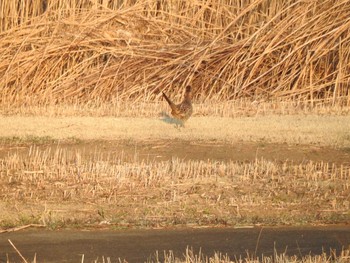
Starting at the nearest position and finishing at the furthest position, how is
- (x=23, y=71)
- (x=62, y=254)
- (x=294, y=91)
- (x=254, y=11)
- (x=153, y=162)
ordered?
(x=62, y=254) → (x=153, y=162) → (x=294, y=91) → (x=23, y=71) → (x=254, y=11)

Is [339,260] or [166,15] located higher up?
[166,15]

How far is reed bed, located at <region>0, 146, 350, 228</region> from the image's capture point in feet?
28.0

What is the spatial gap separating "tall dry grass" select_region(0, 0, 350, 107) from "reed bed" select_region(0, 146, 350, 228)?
A: 6.73 meters

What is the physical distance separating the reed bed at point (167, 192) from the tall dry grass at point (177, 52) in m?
6.73

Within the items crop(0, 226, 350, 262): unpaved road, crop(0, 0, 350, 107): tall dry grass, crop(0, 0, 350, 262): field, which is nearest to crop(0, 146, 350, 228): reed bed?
crop(0, 0, 350, 262): field

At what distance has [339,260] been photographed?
644cm

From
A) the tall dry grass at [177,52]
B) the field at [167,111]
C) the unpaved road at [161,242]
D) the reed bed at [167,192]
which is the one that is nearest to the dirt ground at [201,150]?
the field at [167,111]

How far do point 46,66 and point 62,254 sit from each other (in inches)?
489

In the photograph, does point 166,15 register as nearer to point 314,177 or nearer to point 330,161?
point 330,161

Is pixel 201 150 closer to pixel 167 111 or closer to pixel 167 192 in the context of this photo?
pixel 167 192

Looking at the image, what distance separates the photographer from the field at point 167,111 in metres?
9.16

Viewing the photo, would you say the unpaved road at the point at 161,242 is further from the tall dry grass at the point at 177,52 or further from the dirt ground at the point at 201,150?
the tall dry grass at the point at 177,52

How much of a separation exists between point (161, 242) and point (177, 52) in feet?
38.7

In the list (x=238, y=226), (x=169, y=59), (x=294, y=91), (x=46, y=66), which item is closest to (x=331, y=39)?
(x=294, y=91)
